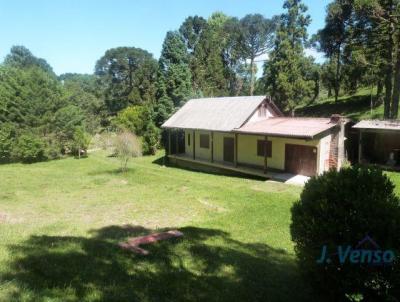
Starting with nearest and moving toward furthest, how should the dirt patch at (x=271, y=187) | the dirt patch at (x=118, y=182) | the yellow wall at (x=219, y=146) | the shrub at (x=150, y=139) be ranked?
1. the dirt patch at (x=271, y=187)
2. the dirt patch at (x=118, y=182)
3. the yellow wall at (x=219, y=146)
4. the shrub at (x=150, y=139)

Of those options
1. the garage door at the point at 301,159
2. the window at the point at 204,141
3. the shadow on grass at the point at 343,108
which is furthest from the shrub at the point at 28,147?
the shadow on grass at the point at 343,108

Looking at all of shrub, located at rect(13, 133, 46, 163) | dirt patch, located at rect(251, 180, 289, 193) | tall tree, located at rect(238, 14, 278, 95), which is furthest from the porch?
tall tree, located at rect(238, 14, 278, 95)

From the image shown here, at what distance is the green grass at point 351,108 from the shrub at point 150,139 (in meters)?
19.7

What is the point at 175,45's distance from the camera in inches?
1266

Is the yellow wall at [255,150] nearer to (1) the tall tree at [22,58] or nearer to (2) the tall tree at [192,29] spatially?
(2) the tall tree at [192,29]

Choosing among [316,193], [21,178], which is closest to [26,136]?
[21,178]

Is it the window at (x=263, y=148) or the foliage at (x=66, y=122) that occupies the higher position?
the foliage at (x=66, y=122)

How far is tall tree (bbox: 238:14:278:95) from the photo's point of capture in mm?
52781

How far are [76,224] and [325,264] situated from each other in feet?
29.1

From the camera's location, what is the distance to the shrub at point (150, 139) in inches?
1254

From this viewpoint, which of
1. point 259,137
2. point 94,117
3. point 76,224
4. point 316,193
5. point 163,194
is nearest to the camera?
point 316,193

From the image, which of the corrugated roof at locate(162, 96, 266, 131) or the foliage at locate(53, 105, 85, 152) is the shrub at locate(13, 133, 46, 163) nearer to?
the foliage at locate(53, 105, 85, 152)

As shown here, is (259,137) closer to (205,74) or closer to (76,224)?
(76,224)

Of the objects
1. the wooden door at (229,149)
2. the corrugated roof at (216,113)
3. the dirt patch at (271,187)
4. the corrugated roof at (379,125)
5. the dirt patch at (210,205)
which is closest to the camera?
the dirt patch at (210,205)
